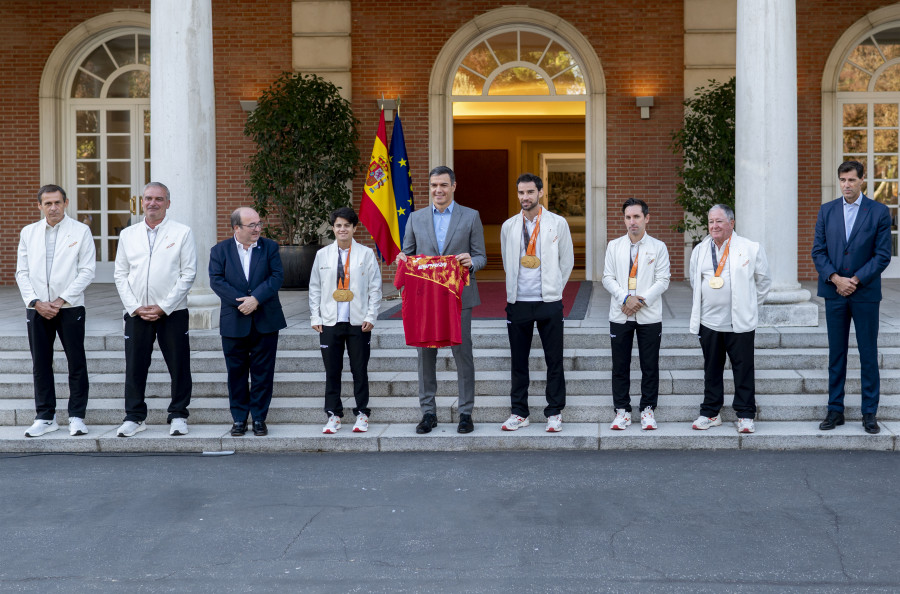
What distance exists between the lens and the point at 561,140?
19.4 metres

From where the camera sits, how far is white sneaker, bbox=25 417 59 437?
22.0 feet

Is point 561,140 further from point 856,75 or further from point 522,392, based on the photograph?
point 522,392

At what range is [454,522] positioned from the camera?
15.8ft

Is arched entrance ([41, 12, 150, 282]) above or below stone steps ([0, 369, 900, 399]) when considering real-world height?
above

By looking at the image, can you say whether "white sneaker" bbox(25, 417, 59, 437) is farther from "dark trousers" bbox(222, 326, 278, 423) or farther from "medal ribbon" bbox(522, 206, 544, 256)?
"medal ribbon" bbox(522, 206, 544, 256)

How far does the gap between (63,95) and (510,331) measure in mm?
10324

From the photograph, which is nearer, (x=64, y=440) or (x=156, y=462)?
(x=156, y=462)

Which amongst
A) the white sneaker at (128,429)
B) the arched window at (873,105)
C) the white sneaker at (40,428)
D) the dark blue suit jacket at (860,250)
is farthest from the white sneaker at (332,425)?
the arched window at (873,105)

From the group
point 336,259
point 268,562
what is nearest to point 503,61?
point 336,259

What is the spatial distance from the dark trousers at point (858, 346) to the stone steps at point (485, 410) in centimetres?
30

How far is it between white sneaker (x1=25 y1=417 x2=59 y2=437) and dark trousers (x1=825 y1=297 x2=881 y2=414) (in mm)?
5364

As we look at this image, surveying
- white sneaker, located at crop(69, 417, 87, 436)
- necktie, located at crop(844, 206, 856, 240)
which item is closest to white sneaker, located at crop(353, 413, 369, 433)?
white sneaker, located at crop(69, 417, 87, 436)

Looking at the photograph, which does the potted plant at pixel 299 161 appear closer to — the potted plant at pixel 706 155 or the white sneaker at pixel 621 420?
the potted plant at pixel 706 155

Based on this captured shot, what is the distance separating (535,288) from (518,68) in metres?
8.21
